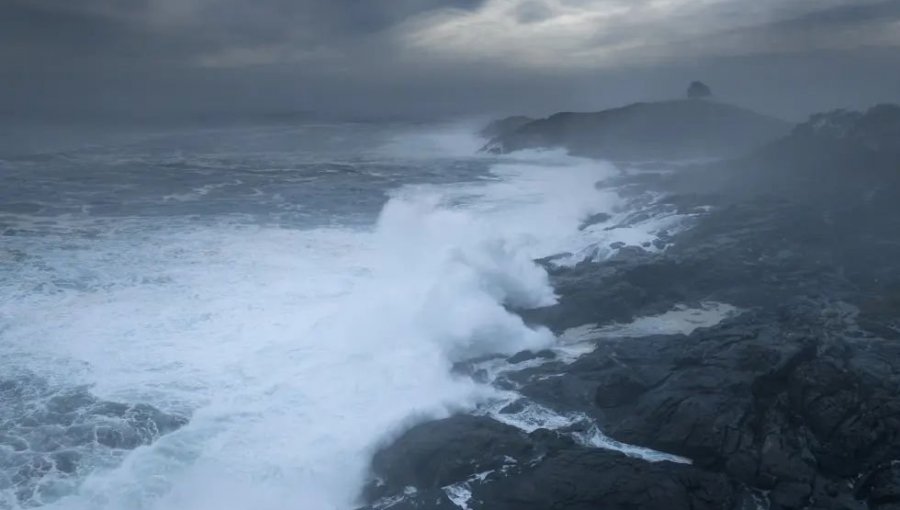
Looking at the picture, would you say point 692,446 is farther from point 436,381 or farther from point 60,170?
point 60,170

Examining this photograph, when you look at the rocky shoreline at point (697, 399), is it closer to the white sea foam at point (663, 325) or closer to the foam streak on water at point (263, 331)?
the white sea foam at point (663, 325)

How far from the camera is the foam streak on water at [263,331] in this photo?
1030 cm

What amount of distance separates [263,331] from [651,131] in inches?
1613

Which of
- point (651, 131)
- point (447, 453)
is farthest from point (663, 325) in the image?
point (651, 131)

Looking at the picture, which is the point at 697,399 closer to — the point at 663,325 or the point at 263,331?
the point at 663,325

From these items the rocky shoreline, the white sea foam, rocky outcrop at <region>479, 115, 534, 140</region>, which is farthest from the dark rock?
rocky outcrop at <region>479, 115, 534, 140</region>

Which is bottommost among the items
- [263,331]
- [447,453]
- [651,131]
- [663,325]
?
[447,453]

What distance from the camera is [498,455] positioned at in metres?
10.1

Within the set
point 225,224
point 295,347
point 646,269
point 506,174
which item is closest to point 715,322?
point 646,269

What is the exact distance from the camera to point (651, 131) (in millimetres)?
49844

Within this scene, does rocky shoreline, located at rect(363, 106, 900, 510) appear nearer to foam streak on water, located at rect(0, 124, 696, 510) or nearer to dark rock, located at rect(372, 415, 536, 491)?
dark rock, located at rect(372, 415, 536, 491)

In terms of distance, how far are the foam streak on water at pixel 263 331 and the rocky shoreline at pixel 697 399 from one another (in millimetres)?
957

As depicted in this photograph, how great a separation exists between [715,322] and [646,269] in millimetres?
2863

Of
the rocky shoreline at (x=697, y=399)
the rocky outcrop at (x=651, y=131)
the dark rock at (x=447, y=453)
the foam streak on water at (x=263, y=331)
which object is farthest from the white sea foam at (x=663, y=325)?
the rocky outcrop at (x=651, y=131)
